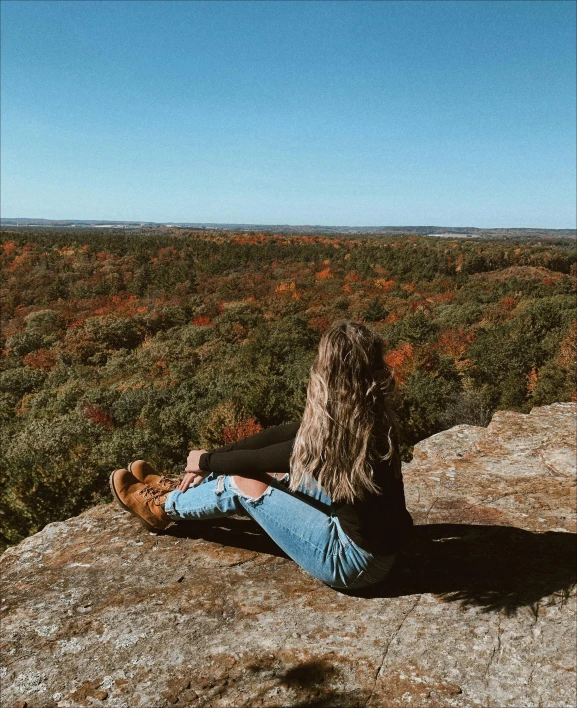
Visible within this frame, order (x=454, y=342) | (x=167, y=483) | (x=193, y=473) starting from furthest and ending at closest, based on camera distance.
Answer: (x=454, y=342) → (x=167, y=483) → (x=193, y=473)

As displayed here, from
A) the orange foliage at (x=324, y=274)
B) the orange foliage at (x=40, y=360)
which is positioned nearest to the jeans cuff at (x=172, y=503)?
the orange foliage at (x=40, y=360)

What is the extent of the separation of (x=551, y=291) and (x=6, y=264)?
4439 centimetres

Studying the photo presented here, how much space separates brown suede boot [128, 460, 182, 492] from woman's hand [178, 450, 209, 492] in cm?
17

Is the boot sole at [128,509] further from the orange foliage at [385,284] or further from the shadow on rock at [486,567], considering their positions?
the orange foliage at [385,284]

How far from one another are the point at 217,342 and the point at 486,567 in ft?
72.5

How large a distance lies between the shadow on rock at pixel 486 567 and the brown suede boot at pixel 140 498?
3.86 ft

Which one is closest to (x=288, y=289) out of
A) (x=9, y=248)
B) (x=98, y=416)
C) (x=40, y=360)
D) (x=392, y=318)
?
(x=392, y=318)

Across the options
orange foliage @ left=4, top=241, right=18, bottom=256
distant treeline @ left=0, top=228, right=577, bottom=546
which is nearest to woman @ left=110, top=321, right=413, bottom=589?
distant treeline @ left=0, top=228, right=577, bottom=546

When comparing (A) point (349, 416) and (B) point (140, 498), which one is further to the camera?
(B) point (140, 498)

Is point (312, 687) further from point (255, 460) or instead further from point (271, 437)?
point (271, 437)

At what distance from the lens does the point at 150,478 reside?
2898mm

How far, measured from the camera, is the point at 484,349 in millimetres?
16000

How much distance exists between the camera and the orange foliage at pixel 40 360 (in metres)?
23.4

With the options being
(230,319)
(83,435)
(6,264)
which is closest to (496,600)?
(83,435)
